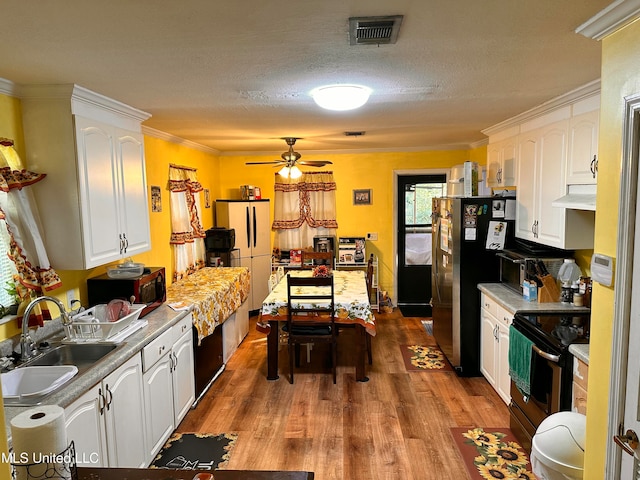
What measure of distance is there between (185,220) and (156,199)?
62 centimetres

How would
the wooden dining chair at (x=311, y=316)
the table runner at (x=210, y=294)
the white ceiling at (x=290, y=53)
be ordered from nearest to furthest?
1. the white ceiling at (x=290, y=53)
2. the table runner at (x=210, y=294)
3. the wooden dining chair at (x=311, y=316)

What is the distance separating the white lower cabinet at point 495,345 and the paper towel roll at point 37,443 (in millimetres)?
3020

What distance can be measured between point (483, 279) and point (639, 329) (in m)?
2.65

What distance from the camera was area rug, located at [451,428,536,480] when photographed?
9.11 ft

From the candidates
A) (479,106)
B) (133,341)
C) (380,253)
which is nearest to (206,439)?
(133,341)

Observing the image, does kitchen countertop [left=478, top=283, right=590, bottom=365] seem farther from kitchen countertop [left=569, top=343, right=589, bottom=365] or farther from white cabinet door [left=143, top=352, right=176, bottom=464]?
white cabinet door [left=143, top=352, right=176, bottom=464]

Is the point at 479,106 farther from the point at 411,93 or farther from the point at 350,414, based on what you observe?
the point at 350,414

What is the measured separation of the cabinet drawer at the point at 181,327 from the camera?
3.24 m

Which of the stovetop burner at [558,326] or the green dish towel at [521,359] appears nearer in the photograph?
the stovetop burner at [558,326]

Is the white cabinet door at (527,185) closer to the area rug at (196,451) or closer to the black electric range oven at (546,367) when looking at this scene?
the black electric range oven at (546,367)

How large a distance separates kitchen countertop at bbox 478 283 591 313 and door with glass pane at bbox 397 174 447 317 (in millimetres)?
2699

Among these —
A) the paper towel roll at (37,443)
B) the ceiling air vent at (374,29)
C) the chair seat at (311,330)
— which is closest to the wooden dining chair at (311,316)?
the chair seat at (311,330)

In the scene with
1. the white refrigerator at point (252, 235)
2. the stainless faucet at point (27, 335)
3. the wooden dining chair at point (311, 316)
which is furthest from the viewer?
the white refrigerator at point (252, 235)

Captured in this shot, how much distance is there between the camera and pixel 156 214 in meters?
4.34
